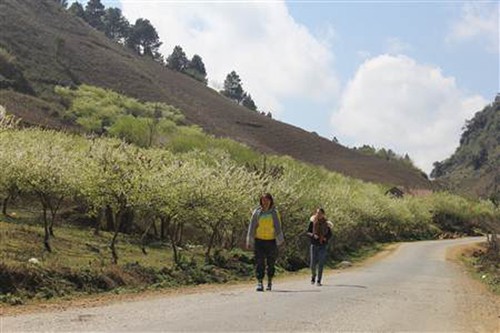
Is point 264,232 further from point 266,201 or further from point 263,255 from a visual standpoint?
point 266,201

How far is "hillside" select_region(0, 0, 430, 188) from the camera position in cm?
9319

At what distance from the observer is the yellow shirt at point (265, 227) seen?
54.1 ft

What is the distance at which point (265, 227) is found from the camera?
650 inches

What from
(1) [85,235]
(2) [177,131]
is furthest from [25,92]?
(1) [85,235]

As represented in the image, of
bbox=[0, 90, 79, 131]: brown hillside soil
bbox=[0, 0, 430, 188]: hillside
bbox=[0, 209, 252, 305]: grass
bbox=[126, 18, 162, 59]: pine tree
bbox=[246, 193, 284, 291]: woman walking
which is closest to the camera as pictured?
bbox=[0, 209, 252, 305]: grass

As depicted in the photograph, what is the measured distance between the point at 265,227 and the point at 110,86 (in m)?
101

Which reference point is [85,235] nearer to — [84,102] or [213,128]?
[84,102]

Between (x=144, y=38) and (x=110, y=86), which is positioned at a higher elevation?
(x=144, y=38)

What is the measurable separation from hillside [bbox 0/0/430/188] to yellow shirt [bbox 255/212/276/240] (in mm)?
63285

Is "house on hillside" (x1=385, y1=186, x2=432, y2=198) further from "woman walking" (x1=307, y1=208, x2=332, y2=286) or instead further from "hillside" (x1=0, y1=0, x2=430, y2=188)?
"woman walking" (x1=307, y1=208, x2=332, y2=286)

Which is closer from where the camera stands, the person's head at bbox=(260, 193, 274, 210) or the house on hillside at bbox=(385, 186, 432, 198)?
the person's head at bbox=(260, 193, 274, 210)

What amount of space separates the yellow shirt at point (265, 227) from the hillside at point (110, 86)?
63285mm

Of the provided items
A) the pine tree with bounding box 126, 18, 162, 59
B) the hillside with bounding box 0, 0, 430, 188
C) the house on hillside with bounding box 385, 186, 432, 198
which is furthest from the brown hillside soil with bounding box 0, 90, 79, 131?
the pine tree with bounding box 126, 18, 162, 59

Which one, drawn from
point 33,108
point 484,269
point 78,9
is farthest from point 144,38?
point 484,269
